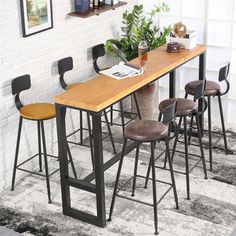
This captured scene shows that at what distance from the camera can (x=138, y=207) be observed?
5.13m

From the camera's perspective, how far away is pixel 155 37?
6863 millimetres

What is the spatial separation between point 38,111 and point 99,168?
96cm

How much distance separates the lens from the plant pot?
6.66 m

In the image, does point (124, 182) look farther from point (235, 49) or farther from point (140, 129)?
point (235, 49)

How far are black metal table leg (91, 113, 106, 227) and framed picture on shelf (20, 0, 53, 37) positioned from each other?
1.31 meters

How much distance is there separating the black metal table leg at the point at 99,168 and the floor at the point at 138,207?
0.13m

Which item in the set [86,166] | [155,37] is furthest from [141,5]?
[86,166]

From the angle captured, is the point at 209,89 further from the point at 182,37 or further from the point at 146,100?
the point at 146,100

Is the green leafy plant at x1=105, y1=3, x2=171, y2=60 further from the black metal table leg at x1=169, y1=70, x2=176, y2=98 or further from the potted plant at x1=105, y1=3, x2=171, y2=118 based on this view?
the black metal table leg at x1=169, y1=70, x2=176, y2=98

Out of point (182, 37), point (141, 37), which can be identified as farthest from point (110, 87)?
point (141, 37)

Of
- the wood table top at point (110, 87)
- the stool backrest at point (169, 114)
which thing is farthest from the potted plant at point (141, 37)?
the stool backrest at point (169, 114)

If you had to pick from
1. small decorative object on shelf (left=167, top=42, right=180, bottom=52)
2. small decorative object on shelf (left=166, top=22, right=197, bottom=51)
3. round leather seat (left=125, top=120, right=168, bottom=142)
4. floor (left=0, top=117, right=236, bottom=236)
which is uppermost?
small decorative object on shelf (left=166, top=22, right=197, bottom=51)

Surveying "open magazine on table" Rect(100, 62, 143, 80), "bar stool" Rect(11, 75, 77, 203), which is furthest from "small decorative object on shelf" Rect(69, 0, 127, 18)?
"bar stool" Rect(11, 75, 77, 203)

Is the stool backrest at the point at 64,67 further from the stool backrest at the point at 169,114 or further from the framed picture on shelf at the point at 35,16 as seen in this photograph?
the stool backrest at the point at 169,114
